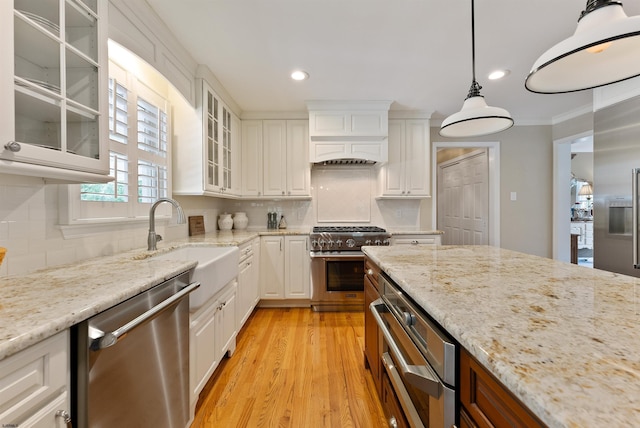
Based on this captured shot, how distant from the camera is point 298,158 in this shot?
11.4ft

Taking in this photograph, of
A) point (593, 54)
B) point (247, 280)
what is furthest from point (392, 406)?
point (247, 280)

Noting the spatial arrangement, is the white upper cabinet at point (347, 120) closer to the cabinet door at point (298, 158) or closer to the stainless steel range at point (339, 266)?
the cabinet door at point (298, 158)

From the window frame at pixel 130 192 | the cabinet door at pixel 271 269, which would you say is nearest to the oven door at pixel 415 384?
the window frame at pixel 130 192

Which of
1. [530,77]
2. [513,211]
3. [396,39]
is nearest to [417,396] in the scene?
[530,77]

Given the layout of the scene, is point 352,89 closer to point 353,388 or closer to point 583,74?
point 583,74

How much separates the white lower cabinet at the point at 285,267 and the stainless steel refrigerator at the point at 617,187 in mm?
2812

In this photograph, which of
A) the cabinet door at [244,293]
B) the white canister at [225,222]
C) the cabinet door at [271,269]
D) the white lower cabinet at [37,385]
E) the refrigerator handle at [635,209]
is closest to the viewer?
the white lower cabinet at [37,385]

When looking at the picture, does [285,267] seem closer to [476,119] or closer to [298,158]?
[298,158]

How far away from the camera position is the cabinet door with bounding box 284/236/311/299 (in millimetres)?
3156

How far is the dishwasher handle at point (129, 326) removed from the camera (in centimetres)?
79

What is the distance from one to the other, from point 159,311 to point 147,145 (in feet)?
4.90

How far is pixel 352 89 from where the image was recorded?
285cm

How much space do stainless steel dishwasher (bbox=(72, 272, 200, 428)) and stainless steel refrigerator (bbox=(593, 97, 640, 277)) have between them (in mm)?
3318

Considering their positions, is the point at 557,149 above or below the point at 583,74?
above
